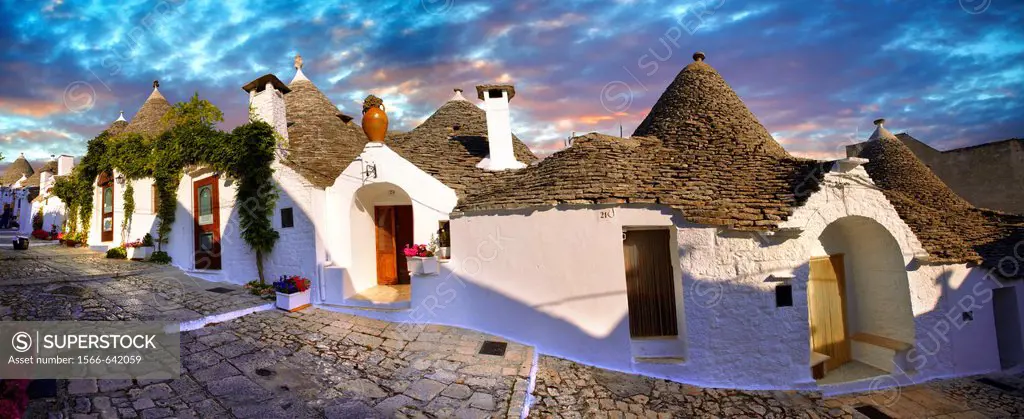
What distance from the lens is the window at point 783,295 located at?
22.1 ft

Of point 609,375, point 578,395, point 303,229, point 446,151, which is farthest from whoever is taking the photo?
point 446,151

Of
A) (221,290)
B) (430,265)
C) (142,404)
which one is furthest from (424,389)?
(221,290)

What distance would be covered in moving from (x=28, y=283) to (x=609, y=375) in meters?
12.2

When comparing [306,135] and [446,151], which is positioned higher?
[306,135]

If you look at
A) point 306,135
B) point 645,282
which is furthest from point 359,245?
point 645,282

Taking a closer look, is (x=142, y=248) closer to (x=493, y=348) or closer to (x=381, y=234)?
(x=381, y=234)

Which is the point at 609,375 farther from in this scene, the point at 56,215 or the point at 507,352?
the point at 56,215

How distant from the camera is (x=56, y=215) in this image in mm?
21594

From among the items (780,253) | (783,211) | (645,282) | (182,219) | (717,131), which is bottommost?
(645,282)

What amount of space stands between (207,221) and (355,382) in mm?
8890

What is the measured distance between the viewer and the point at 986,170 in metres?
16.6

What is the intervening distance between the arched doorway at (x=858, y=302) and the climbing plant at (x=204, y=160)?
1260 centimetres

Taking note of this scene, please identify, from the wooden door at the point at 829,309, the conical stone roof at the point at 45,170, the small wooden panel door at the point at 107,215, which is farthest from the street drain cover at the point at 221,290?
the conical stone roof at the point at 45,170

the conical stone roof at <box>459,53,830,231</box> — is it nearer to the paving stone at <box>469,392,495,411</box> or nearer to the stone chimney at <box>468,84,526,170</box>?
the stone chimney at <box>468,84,526,170</box>
